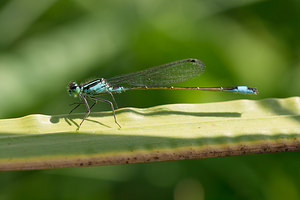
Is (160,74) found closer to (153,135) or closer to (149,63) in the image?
(149,63)

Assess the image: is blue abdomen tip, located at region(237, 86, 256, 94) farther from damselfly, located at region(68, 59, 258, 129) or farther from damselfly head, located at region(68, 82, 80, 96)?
damselfly head, located at region(68, 82, 80, 96)

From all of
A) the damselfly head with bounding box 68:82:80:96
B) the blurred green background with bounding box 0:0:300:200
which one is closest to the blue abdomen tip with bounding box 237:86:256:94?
the blurred green background with bounding box 0:0:300:200

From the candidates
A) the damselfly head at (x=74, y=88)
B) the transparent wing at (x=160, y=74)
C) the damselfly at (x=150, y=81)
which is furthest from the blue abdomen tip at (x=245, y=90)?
the damselfly head at (x=74, y=88)

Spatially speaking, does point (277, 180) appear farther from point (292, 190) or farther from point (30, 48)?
point (30, 48)

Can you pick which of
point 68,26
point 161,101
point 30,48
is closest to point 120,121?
point 161,101

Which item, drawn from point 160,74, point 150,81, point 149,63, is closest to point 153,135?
point 150,81

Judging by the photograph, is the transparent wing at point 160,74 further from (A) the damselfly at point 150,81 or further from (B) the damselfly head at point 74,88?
(B) the damselfly head at point 74,88

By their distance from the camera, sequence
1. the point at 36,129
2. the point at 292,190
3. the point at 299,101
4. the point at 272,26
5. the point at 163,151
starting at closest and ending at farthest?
the point at 163,151
the point at 36,129
the point at 299,101
the point at 292,190
the point at 272,26
